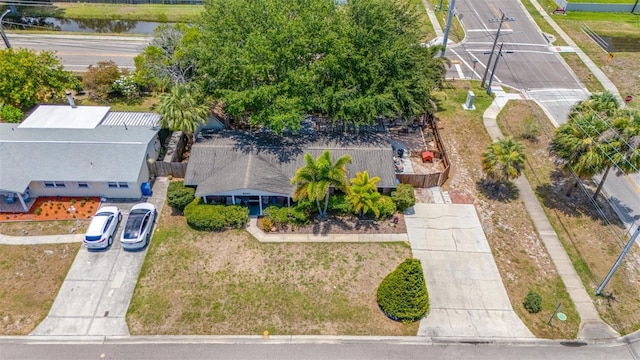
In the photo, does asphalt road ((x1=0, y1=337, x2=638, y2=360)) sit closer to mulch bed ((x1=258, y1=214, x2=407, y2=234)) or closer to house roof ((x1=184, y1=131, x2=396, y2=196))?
mulch bed ((x1=258, y1=214, x2=407, y2=234))

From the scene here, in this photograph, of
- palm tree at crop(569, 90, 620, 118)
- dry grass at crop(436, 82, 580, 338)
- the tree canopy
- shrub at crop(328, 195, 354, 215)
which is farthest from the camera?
the tree canopy

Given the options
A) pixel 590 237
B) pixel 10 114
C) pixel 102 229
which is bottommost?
pixel 590 237

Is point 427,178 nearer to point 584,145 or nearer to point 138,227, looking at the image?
point 584,145

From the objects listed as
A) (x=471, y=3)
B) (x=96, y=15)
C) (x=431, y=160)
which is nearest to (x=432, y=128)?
(x=431, y=160)

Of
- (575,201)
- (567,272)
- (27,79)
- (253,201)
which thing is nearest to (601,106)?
(575,201)

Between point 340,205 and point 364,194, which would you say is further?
point 340,205

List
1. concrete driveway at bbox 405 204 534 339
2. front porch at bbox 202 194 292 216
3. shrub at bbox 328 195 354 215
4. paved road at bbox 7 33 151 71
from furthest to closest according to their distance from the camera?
1. paved road at bbox 7 33 151 71
2. front porch at bbox 202 194 292 216
3. shrub at bbox 328 195 354 215
4. concrete driveway at bbox 405 204 534 339

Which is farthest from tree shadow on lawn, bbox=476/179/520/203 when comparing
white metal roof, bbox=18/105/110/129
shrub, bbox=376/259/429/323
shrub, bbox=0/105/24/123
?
shrub, bbox=0/105/24/123

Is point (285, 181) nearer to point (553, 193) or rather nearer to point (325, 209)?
point (325, 209)
